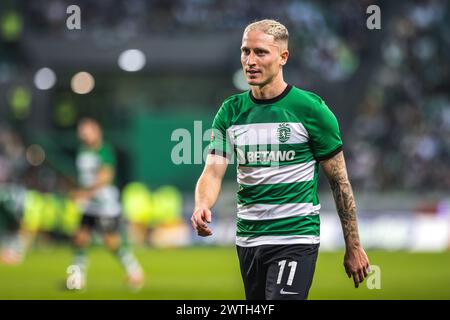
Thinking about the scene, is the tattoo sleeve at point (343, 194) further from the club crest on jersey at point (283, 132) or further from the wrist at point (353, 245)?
the club crest on jersey at point (283, 132)

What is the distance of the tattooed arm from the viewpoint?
588 centimetres

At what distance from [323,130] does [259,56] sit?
2.00ft

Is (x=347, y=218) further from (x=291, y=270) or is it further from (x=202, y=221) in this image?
(x=202, y=221)

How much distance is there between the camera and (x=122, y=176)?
1024 inches

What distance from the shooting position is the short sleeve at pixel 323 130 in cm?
584

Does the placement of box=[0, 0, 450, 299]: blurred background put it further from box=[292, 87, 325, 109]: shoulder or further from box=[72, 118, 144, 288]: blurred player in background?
box=[292, 87, 325, 109]: shoulder

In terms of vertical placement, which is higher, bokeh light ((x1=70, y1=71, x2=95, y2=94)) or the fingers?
bokeh light ((x1=70, y1=71, x2=95, y2=94))

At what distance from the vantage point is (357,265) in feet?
19.2

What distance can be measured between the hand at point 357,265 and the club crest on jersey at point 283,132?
83 centimetres

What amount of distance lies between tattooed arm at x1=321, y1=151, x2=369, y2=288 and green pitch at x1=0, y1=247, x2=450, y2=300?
5794 millimetres

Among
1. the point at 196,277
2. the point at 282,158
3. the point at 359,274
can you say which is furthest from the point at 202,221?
the point at 196,277

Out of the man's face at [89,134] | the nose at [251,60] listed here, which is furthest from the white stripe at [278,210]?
the man's face at [89,134]

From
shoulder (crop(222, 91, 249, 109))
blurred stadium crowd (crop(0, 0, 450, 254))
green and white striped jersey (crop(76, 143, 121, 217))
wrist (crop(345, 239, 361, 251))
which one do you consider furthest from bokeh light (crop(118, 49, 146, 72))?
wrist (crop(345, 239, 361, 251))
